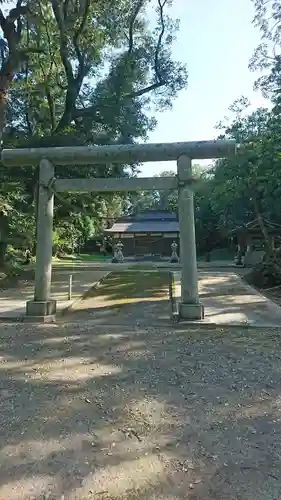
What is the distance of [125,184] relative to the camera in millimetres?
6566

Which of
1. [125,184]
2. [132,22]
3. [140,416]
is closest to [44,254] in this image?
[125,184]

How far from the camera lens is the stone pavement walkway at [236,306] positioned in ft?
20.5

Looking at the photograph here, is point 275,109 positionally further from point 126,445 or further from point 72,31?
point 126,445

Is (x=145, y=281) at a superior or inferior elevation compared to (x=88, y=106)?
inferior

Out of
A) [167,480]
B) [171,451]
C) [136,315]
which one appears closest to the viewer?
[167,480]

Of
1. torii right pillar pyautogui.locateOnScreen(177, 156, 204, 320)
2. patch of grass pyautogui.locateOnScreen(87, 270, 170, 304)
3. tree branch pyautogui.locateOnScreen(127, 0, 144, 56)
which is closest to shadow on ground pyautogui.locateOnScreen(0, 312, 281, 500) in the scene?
torii right pillar pyautogui.locateOnScreen(177, 156, 204, 320)

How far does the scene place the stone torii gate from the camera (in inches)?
244

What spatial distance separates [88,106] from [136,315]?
869cm

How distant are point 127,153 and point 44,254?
2.24 meters

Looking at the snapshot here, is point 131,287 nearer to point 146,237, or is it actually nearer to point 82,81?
point 82,81

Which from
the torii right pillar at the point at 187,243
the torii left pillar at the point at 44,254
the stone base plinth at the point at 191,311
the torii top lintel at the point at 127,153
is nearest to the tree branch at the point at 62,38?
the torii top lintel at the point at 127,153

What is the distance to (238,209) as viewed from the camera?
63.6 ft

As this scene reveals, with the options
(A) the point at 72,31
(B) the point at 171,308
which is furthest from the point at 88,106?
(B) the point at 171,308

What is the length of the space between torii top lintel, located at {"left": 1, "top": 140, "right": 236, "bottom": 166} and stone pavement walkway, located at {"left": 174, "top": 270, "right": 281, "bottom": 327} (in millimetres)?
2749
